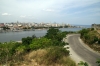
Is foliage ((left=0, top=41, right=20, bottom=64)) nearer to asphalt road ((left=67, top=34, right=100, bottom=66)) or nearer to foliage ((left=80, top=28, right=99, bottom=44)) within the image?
asphalt road ((left=67, top=34, right=100, bottom=66))

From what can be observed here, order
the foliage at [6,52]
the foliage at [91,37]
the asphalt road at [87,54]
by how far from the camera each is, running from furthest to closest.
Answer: the foliage at [91,37], the asphalt road at [87,54], the foliage at [6,52]

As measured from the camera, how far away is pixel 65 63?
7.80 m

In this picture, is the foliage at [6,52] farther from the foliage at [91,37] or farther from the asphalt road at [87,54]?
the foliage at [91,37]

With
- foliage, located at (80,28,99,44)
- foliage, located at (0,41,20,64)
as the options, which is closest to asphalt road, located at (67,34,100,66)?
foliage, located at (80,28,99,44)

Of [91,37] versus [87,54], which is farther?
[91,37]

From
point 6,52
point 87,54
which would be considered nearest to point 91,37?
point 87,54

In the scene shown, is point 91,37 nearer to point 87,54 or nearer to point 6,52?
point 87,54

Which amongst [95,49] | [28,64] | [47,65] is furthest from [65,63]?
[95,49]

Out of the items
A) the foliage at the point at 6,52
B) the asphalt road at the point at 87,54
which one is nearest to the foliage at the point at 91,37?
the asphalt road at the point at 87,54

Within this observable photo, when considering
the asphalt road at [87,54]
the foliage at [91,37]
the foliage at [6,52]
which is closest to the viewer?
the foliage at [6,52]

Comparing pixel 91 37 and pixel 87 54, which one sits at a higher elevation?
pixel 91 37

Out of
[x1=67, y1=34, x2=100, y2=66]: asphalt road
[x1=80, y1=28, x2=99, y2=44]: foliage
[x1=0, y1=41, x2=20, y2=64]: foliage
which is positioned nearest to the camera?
[x1=0, y1=41, x2=20, y2=64]: foliage

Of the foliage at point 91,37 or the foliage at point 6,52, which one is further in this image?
the foliage at point 91,37

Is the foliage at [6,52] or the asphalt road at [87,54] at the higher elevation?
the foliage at [6,52]
